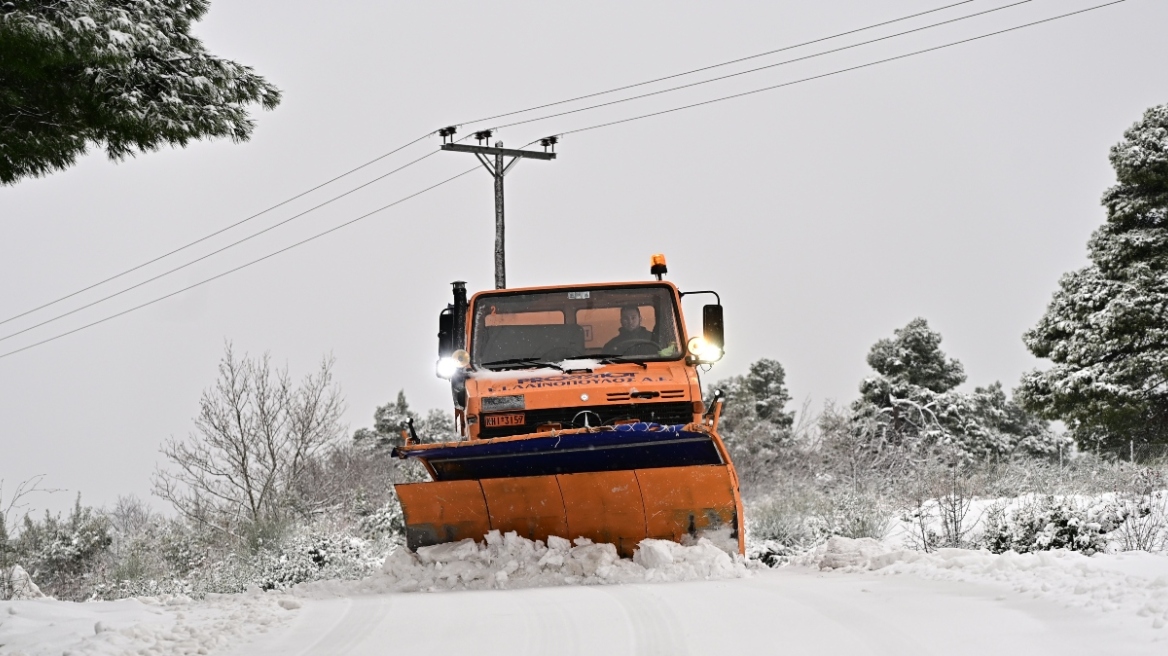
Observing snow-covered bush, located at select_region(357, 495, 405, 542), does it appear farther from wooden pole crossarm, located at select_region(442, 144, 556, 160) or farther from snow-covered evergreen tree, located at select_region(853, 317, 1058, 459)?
snow-covered evergreen tree, located at select_region(853, 317, 1058, 459)

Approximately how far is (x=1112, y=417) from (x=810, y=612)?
16522 mm

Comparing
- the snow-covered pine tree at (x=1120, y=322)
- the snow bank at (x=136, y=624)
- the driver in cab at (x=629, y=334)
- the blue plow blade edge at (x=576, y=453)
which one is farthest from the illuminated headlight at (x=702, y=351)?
the snow-covered pine tree at (x=1120, y=322)

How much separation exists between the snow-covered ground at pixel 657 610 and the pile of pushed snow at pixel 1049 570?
0.02 m

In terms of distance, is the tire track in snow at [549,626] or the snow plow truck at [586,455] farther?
the snow plow truck at [586,455]

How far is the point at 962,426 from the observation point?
30.0 metres

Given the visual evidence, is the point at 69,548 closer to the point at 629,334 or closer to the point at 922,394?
the point at 629,334

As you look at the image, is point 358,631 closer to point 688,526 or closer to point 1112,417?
point 688,526

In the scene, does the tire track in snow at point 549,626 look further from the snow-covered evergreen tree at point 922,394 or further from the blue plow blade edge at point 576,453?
the snow-covered evergreen tree at point 922,394

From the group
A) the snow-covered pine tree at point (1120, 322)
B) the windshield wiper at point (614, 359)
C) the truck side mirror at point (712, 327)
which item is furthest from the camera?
the snow-covered pine tree at point (1120, 322)

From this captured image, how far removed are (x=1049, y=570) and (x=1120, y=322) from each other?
15085 mm

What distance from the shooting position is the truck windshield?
9156 millimetres

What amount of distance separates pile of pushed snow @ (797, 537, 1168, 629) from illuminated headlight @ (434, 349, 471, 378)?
3492 millimetres

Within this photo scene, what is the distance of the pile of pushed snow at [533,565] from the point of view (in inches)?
306

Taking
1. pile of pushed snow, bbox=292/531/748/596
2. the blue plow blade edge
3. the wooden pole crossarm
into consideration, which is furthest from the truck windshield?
the wooden pole crossarm
